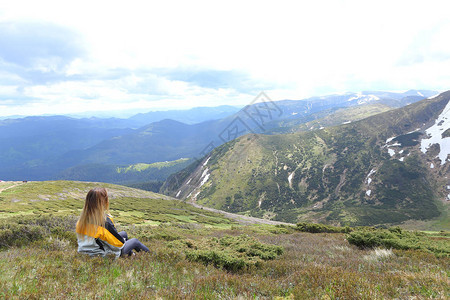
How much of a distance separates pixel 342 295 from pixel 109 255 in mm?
7098

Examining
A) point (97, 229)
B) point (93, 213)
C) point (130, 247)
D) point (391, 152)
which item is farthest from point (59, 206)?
point (391, 152)

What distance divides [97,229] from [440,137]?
761ft

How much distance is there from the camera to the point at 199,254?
8406mm

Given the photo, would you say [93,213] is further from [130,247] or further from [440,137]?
[440,137]

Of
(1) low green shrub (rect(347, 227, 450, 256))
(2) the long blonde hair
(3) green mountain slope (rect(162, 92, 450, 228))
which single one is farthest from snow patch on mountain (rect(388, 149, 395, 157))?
(2) the long blonde hair

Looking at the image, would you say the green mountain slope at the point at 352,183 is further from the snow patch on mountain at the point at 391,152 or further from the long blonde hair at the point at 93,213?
the long blonde hair at the point at 93,213

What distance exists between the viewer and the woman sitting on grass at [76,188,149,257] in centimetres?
698

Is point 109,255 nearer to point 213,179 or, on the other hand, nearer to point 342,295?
point 342,295

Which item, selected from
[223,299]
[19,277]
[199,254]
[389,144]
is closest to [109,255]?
[19,277]

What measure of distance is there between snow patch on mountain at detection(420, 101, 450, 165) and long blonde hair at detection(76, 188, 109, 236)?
20428cm

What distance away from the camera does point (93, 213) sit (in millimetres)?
6961

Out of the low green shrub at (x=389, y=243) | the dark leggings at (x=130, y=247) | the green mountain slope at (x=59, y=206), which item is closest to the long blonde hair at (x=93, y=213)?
A: the dark leggings at (x=130, y=247)

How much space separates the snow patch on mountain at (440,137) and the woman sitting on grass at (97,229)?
669ft

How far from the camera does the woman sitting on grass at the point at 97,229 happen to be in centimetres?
698
